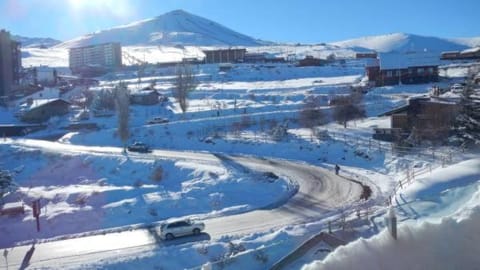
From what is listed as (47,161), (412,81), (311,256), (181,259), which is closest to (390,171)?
(181,259)

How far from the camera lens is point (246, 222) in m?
15.7

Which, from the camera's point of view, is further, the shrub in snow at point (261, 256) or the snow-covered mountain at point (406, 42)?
the snow-covered mountain at point (406, 42)

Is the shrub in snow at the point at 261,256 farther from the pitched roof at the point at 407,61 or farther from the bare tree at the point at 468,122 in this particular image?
the pitched roof at the point at 407,61

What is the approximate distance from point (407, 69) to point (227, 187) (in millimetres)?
31703

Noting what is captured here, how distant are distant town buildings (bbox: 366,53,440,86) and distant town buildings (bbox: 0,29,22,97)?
34.1 metres

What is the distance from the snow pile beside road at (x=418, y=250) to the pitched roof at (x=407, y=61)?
4457 cm

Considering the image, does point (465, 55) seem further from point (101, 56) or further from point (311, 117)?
point (101, 56)

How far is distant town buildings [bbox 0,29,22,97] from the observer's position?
178ft

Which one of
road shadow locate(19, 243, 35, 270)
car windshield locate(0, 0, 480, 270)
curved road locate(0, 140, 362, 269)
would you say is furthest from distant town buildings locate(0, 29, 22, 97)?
road shadow locate(19, 243, 35, 270)

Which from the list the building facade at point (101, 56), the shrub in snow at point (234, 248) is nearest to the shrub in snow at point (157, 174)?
the shrub in snow at point (234, 248)

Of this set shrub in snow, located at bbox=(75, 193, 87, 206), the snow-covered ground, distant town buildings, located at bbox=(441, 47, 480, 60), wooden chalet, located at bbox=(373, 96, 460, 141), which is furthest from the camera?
distant town buildings, located at bbox=(441, 47, 480, 60)

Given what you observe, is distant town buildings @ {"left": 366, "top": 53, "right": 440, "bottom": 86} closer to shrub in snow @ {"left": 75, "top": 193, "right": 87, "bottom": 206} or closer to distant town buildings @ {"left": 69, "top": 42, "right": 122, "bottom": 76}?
shrub in snow @ {"left": 75, "top": 193, "right": 87, "bottom": 206}

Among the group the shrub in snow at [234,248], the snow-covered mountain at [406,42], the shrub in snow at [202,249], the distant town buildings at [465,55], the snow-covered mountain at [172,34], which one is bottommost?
the shrub in snow at [202,249]

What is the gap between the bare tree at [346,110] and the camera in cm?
3120
